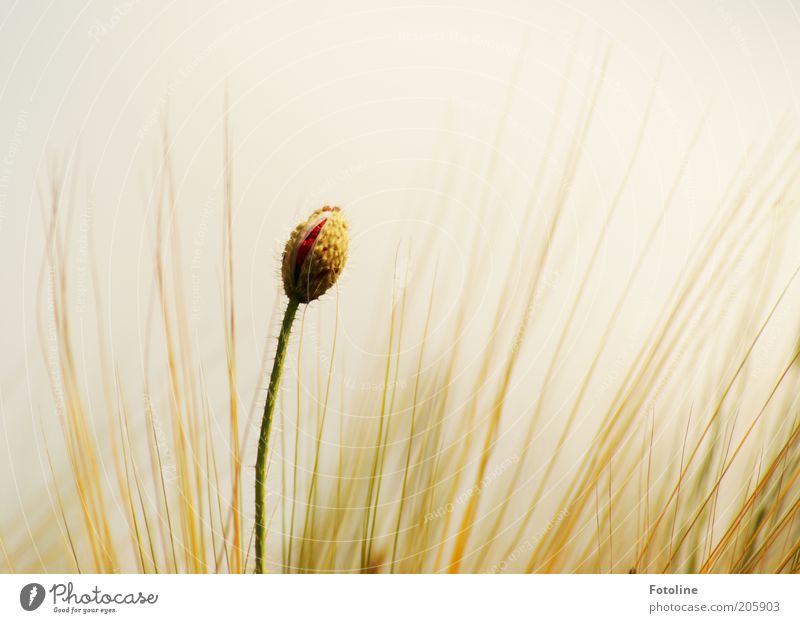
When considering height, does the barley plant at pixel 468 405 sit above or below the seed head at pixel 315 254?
below

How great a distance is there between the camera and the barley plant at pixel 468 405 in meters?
0.58

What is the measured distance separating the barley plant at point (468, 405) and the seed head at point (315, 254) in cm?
11

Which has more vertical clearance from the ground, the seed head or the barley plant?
the seed head

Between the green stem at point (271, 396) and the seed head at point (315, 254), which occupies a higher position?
the seed head at point (315, 254)

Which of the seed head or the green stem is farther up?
the seed head

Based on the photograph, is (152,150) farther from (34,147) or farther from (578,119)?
(578,119)

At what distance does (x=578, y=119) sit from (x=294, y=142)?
0.29 m

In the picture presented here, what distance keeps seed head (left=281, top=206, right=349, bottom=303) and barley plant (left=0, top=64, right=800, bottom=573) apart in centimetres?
11

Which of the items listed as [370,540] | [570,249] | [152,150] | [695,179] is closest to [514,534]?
[370,540]

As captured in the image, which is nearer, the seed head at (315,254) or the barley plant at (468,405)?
the seed head at (315,254)

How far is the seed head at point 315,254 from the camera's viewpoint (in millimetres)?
456

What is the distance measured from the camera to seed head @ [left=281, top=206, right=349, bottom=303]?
46 centimetres

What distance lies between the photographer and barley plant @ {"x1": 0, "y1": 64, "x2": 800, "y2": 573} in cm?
58

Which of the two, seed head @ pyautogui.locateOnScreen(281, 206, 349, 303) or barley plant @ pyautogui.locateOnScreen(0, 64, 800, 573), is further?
barley plant @ pyautogui.locateOnScreen(0, 64, 800, 573)
